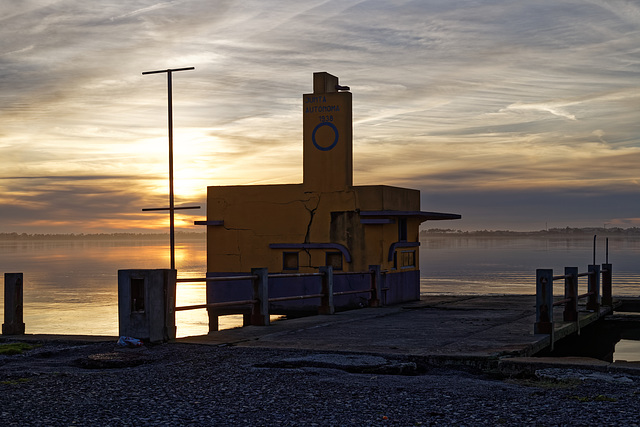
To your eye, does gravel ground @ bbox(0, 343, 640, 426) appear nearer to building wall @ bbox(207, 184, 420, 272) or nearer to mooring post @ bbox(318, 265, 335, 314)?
mooring post @ bbox(318, 265, 335, 314)

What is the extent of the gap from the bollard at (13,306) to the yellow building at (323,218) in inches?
435

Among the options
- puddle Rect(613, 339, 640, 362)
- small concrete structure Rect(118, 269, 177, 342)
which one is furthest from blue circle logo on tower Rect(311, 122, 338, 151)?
small concrete structure Rect(118, 269, 177, 342)

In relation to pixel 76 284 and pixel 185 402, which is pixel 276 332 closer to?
pixel 185 402

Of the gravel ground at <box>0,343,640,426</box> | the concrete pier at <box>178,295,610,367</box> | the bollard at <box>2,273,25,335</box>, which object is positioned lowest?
the concrete pier at <box>178,295,610,367</box>

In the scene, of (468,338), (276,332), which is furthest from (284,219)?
(468,338)

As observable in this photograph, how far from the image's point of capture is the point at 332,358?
10.4 m

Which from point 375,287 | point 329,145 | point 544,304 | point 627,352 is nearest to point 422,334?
point 544,304

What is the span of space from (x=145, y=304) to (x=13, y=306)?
140 inches

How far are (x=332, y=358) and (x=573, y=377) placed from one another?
309 cm

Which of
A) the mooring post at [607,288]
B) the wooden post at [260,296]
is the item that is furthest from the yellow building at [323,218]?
the wooden post at [260,296]

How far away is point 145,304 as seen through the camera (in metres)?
12.1

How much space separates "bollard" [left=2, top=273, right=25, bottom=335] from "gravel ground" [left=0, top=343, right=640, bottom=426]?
3.23m

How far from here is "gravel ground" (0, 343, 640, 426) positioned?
7.21 metres

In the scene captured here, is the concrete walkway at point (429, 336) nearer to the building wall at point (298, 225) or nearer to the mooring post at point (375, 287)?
the mooring post at point (375, 287)
